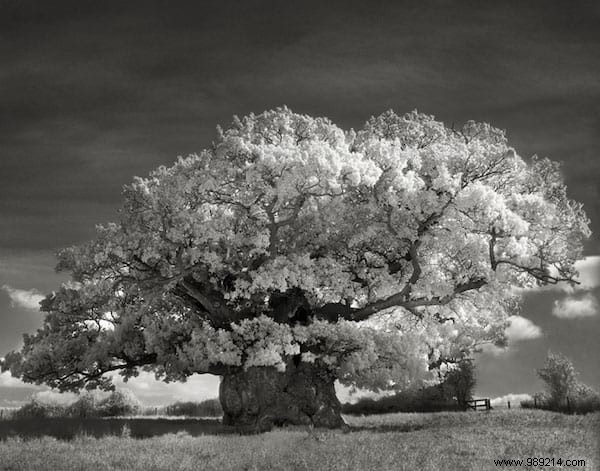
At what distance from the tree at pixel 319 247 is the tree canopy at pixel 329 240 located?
0.25 ft

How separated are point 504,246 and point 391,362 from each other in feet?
25.9

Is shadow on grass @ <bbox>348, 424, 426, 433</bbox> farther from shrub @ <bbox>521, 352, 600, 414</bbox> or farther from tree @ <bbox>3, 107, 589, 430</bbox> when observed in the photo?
shrub @ <bbox>521, 352, 600, 414</bbox>

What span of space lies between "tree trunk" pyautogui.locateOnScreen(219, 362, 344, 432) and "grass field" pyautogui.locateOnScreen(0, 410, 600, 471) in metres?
4.77

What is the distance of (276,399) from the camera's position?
101ft

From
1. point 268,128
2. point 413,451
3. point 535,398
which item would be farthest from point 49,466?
point 535,398

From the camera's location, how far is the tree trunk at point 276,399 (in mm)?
30422

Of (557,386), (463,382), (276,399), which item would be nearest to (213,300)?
(276,399)

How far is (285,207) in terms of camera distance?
2919cm

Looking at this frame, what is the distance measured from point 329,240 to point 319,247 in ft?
2.22

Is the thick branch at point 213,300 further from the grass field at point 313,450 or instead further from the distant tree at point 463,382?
the distant tree at point 463,382

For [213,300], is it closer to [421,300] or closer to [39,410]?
[421,300]

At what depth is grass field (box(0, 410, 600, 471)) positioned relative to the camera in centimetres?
1630

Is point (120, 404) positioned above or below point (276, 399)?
below

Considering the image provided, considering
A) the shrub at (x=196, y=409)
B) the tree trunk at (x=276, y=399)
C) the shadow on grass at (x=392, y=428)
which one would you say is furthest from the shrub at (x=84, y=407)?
the shadow on grass at (x=392, y=428)
